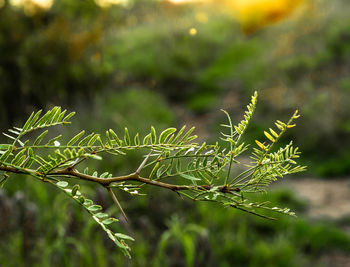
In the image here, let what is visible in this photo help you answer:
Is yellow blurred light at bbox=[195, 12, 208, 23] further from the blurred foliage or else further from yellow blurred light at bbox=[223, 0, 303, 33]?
the blurred foliage

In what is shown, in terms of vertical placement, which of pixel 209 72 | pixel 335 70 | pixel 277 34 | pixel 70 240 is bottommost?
pixel 70 240

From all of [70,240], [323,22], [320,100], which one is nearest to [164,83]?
[323,22]

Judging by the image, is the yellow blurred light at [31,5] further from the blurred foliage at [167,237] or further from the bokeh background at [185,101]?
the blurred foliage at [167,237]

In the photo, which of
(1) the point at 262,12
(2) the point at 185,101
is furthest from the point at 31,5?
(1) the point at 262,12

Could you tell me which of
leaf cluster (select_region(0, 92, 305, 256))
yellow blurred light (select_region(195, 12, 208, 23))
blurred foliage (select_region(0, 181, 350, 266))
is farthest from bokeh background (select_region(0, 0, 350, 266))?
leaf cluster (select_region(0, 92, 305, 256))

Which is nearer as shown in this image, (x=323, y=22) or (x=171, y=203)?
(x=171, y=203)

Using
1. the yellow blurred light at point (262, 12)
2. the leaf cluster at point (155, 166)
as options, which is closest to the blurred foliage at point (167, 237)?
the leaf cluster at point (155, 166)

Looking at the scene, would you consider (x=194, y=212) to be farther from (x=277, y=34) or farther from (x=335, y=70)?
(x=277, y=34)

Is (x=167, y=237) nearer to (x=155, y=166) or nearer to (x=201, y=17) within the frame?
(x=155, y=166)
